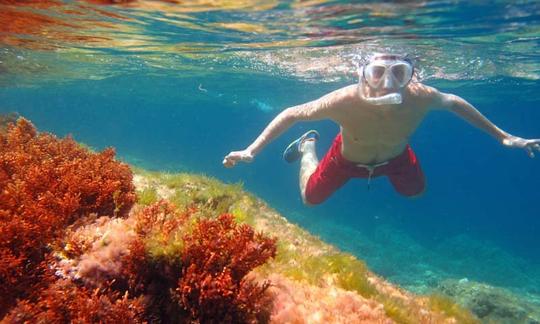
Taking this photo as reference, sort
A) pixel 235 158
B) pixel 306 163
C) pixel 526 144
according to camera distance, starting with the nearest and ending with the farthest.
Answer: pixel 235 158 → pixel 526 144 → pixel 306 163

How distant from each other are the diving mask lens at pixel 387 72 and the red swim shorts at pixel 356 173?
8.12 feet

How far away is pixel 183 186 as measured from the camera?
31.5 ft

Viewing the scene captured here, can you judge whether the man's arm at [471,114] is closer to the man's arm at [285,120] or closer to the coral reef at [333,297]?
the man's arm at [285,120]

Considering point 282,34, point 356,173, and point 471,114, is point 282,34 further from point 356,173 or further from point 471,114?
point 471,114

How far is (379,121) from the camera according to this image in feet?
25.8

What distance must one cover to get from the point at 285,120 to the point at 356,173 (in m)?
3.67

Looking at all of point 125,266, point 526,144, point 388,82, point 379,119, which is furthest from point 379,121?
point 125,266

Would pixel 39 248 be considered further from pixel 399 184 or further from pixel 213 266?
pixel 399 184

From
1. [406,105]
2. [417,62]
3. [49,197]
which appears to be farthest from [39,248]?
[417,62]

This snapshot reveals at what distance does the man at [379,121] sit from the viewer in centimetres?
707

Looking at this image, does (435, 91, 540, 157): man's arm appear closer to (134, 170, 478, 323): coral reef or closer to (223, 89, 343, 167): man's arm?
(223, 89, 343, 167): man's arm

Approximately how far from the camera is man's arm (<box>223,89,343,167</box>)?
6.13 metres

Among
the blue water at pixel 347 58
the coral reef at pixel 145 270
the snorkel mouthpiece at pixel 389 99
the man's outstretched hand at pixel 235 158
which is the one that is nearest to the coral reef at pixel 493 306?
the blue water at pixel 347 58

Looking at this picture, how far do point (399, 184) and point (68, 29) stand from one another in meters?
16.7
